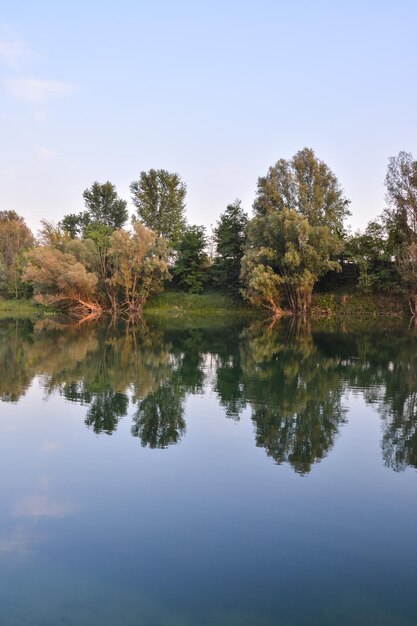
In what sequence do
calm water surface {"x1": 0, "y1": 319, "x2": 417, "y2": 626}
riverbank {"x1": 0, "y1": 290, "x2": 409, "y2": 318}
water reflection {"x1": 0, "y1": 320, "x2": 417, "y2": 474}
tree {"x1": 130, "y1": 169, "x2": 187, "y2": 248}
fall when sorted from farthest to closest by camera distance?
tree {"x1": 130, "y1": 169, "x2": 187, "y2": 248}, riverbank {"x1": 0, "y1": 290, "x2": 409, "y2": 318}, water reflection {"x1": 0, "y1": 320, "x2": 417, "y2": 474}, calm water surface {"x1": 0, "y1": 319, "x2": 417, "y2": 626}

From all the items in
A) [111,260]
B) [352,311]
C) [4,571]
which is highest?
[111,260]

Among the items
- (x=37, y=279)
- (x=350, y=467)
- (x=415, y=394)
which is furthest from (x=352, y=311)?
(x=350, y=467)

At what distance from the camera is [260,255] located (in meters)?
60.2

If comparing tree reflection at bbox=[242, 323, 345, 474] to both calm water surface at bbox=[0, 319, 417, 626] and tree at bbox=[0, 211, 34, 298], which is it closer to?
calm water surface at bbox=[0, 319, 417, 626]

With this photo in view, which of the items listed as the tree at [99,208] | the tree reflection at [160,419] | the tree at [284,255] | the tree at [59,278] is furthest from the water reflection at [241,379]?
the tree at [99,208]

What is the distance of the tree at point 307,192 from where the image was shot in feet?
216

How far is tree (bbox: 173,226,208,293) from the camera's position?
241 feet

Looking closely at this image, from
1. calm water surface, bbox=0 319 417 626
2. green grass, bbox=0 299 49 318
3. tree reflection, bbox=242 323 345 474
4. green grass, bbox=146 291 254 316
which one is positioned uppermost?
green grass, bbox=146 291 254 316

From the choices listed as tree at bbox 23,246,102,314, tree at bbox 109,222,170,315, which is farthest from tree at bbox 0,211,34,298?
tree at bbox 109,222,170,315

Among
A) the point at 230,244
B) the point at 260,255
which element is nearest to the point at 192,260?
the point at 230,244

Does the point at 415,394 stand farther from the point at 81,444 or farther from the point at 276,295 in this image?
the point at 276,295

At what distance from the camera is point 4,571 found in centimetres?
791

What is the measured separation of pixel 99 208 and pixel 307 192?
49771 millimetres

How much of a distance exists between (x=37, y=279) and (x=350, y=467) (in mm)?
54819
